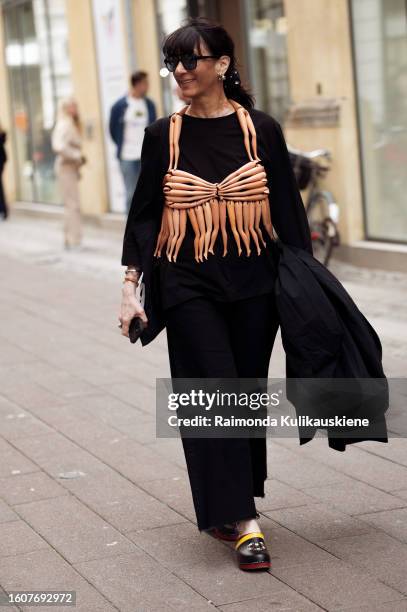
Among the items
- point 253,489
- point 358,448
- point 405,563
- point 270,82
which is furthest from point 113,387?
point 270,82

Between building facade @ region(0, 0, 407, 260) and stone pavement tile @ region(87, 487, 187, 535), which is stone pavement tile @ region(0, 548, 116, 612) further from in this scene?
building facade @ region(0, 0, 407, 260)

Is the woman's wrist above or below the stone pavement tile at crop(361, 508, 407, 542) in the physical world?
above

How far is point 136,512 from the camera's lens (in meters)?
5.09

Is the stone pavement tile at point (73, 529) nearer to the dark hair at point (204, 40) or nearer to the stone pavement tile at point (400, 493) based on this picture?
the stone pavement tile at point (400, 493)

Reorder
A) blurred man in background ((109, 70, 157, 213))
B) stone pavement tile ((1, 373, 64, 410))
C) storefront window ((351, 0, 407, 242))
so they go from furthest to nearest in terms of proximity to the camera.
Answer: blurred man in background ((109, 70, 157, 213)) < storefront window ((351, 0, 407, 242)) < stone pavement tile ((1, 373, 64, 410))

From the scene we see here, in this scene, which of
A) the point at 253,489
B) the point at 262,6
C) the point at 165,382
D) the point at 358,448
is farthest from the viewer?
the point at 262,6

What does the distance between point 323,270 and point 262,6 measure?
393 inches

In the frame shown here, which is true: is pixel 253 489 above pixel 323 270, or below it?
below

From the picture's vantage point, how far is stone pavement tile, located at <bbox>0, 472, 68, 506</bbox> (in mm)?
5359

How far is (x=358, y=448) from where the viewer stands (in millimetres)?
5879

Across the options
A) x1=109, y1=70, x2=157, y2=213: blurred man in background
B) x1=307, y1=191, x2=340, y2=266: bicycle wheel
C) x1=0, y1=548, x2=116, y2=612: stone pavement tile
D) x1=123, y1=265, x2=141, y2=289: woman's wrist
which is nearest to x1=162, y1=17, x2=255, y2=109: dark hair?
x1=123, y1=265, x2=141, y2=289: woman's wrist

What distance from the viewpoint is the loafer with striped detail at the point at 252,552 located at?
4.31 m

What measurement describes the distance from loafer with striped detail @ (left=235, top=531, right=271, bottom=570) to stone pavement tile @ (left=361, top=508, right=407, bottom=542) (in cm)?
54

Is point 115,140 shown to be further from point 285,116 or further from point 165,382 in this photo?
point 165,382
